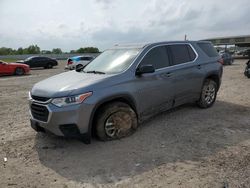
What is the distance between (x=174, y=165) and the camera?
4.30 metres

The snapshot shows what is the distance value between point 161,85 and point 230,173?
246 cm

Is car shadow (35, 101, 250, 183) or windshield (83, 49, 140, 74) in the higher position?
windshield (83, 49, 140, 74)

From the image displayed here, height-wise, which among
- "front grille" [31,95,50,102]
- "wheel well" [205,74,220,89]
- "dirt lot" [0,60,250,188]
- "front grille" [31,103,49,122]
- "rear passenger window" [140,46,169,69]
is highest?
"rear passenger window" [140,46,169,69]

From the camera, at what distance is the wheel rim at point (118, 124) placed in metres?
5.20

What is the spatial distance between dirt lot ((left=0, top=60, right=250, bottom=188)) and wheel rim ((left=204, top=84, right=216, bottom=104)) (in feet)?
3.07

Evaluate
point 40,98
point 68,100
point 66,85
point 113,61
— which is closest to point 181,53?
point 113,61

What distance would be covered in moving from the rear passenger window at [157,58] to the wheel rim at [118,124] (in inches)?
46.4

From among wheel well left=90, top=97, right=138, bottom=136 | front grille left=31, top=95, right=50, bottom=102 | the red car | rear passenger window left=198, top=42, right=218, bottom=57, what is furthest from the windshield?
the red car

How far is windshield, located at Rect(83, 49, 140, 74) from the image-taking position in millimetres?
5622

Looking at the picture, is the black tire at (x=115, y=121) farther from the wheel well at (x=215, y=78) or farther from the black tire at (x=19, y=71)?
the black tire at (x=19, y=71)

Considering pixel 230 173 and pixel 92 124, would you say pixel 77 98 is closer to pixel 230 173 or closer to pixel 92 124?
pixel 92 124

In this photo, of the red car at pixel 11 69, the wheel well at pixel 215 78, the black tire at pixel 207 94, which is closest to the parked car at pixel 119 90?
the black tire at pixel 207 94

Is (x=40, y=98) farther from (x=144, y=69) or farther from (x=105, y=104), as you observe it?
(x=144, y=69)

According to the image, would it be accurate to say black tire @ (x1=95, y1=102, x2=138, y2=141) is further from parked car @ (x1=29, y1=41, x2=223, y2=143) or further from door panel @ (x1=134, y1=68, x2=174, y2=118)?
door panel @ (x1=134, y1=68, x2=174, y2=118)
